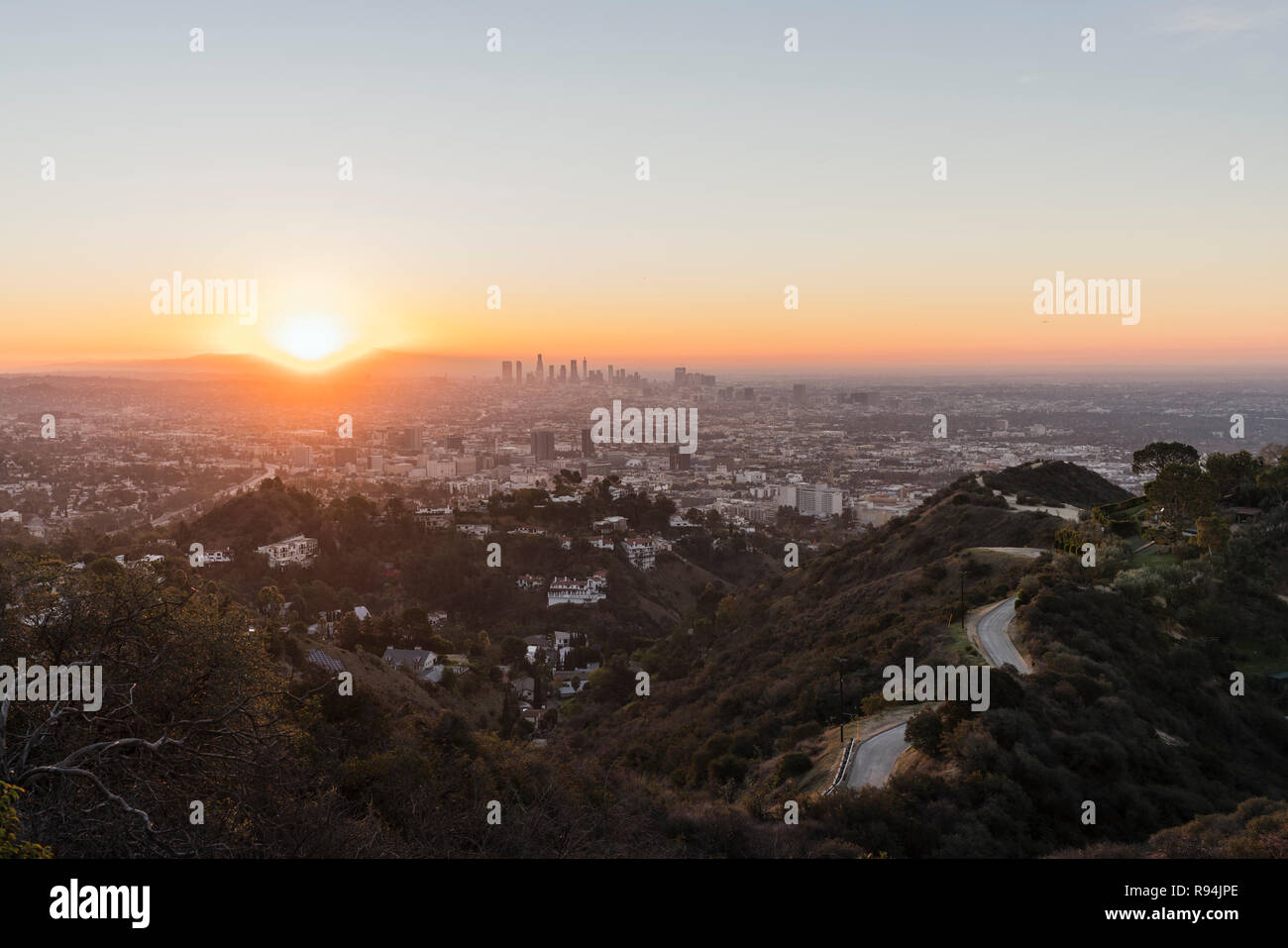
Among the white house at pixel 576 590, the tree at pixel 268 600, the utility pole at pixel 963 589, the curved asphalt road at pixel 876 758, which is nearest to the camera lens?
the curved asphalt road at pixel 876 758

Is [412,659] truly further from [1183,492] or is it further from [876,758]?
[1183,492]

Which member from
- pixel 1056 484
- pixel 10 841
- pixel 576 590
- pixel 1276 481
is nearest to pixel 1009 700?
pixel 10 841

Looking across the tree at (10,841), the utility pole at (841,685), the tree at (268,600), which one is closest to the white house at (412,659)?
the tree at (268,600)

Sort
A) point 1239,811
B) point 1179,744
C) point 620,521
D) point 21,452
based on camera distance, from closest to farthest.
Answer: point 1239,811 → point 1179,744 → point 620,521 → point 21,452

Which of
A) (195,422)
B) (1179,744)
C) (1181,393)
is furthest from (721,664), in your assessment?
(195,422)

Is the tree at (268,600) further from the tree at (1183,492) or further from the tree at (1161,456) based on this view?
the tree at (1161,456)

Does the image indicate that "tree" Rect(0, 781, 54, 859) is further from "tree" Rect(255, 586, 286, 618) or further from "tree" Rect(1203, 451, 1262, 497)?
"tree" Rect(1203, 451, 1262, 497)
